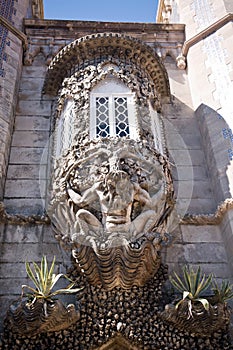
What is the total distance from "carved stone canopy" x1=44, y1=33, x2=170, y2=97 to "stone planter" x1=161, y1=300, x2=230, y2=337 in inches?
237

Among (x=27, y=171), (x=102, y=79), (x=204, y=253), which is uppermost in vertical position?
(x=102, y=79)

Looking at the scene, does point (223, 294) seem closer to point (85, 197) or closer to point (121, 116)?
point (85, 197)

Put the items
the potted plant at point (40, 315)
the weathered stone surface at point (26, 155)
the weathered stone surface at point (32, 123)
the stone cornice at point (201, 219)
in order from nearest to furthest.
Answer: the potted plant at point (40, 315) < the stone cornice at point (201, 219) < the weathered stone surface at point (26, 155) < the weathered stone surface at point (32, 123)

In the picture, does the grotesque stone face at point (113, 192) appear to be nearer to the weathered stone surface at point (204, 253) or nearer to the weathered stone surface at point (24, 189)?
the weathered stone surface at point (204, 253)

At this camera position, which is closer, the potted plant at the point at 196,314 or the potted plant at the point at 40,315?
the potted plant at the point at 40,315

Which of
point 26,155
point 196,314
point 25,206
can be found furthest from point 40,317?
point 26,155

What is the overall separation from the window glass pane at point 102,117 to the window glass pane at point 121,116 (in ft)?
0.65

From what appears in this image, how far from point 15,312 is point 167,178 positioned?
3549 mm

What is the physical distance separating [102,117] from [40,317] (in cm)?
418

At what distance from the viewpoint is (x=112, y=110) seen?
8531mm

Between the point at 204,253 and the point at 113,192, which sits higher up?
the point at 113,192

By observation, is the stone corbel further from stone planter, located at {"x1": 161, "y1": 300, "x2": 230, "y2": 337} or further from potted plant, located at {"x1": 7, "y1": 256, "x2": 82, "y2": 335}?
stone planter, located at {"x1": 161, "y1": 300, "x2": 230, "y2": 337}

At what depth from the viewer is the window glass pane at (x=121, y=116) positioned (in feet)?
26.9

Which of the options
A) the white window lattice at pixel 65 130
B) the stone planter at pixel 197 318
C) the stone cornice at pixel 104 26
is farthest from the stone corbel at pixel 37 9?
the stone planter at pixel 197 318
